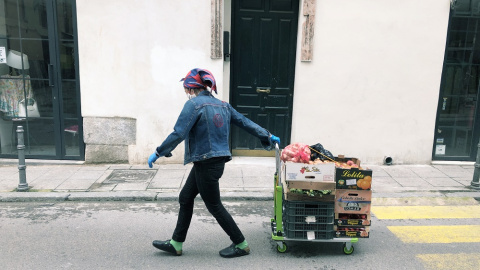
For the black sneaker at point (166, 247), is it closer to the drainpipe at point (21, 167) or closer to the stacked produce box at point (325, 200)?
the stacked produce box at point (325, 200)

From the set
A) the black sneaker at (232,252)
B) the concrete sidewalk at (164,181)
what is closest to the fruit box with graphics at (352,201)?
the black sneaker at (232,252)

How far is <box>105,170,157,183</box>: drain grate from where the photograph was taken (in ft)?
22.0

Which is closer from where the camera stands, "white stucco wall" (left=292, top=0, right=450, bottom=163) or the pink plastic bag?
the pink plastic bag

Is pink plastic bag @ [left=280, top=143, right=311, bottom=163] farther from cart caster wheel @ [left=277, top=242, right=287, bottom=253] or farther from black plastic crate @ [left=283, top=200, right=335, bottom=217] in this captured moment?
cart caster wheel @ [left=277, top=242, right=287, bottom=253]

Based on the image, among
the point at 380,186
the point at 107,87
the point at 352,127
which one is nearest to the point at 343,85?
the point at 352,127

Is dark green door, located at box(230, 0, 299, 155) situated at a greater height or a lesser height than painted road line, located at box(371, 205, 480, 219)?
greater

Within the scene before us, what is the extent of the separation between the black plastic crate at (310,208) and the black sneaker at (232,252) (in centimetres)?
65

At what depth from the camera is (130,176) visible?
22.8 feet

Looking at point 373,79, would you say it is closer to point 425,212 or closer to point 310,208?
point 425,212

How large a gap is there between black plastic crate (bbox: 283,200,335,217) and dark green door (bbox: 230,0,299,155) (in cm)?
A: 395

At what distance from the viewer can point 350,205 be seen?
4.22 m

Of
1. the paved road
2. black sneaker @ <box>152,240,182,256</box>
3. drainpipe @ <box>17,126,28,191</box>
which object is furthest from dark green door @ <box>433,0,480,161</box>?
drainpipe @ <box>17,126,28,191</box>

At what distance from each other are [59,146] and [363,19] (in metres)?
6.33

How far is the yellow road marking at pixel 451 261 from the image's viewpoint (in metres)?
4.11
